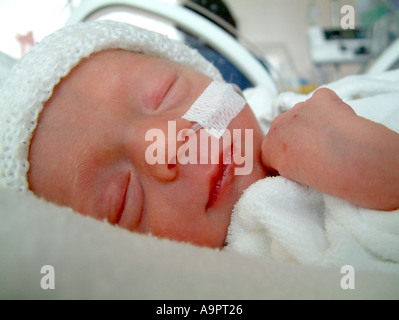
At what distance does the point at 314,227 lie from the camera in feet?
1.76

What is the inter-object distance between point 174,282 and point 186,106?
0.42 meters

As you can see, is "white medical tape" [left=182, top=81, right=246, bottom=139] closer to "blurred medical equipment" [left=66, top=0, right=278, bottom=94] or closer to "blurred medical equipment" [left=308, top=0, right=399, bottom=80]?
"blurred medical equipment" [left=66, top=0, right=278, bottom=94]

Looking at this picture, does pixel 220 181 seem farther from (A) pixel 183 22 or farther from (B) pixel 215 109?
(A) pixel 183 22

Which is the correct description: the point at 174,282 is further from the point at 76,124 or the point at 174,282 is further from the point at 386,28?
the point at 386,28

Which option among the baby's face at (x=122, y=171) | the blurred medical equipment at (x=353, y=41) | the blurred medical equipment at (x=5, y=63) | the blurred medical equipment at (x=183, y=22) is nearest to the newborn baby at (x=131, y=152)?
the baby's face at (x=122, y=171)

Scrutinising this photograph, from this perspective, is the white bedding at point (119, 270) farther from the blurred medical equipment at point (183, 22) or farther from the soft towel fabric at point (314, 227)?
the blurred medical equipment at point (183, 22)

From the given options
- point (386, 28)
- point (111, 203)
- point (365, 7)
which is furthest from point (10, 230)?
point (365, 7)

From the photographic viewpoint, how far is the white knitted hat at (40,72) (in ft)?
1.83

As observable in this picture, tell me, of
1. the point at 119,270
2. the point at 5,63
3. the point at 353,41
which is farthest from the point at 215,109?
the point at 353,41

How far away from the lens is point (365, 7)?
8.13 feet

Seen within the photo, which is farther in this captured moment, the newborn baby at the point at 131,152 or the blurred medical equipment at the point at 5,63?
the blurred medical equipment at the point at 5,63

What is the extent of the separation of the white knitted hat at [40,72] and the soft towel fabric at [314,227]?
16.5 inches
